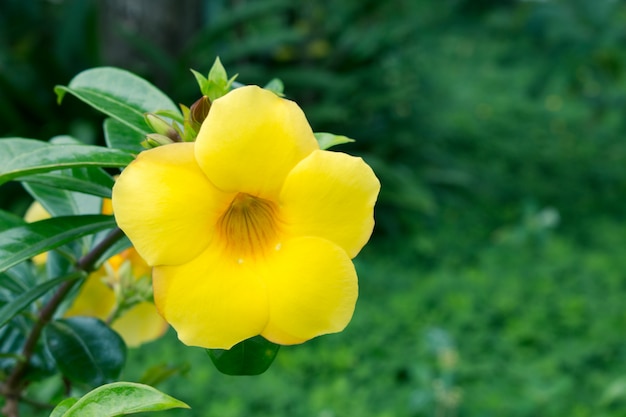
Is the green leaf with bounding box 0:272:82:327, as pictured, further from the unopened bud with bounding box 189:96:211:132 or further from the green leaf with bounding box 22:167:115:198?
the unopened bud with bounding box 189:96:211:132

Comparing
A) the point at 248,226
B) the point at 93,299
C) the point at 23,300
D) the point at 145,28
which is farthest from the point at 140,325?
the point at 145,28

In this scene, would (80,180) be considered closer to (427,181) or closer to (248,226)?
(248,226)

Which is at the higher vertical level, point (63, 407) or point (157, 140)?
point (157, 140)

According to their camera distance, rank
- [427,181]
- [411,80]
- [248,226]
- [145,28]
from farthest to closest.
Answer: [411,80] < [427,181] < [145,28] < [248,226]

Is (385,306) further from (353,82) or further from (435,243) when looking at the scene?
(353,82)

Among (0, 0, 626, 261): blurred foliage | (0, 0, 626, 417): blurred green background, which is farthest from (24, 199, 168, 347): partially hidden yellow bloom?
(0, 0, 626, 261): blurred foliage
